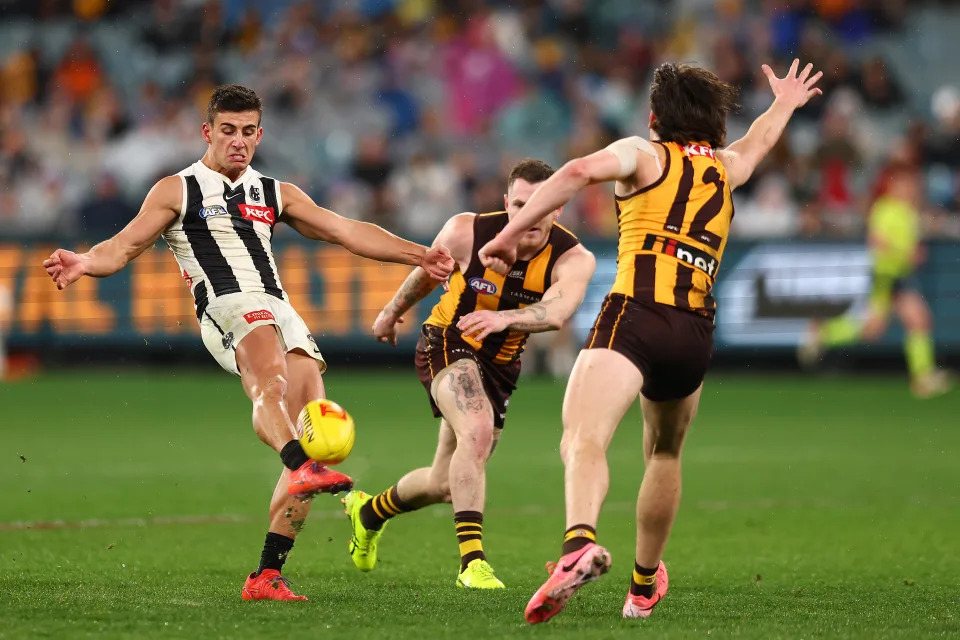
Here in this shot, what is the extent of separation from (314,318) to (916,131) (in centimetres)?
918

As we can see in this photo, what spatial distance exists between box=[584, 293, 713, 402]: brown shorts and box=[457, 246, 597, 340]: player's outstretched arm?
0.68m

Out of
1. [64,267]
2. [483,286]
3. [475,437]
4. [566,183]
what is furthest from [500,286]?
[64,267]

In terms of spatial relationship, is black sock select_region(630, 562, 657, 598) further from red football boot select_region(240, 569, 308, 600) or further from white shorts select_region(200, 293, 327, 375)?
white shorts select_region(200, 293, 327, 375)

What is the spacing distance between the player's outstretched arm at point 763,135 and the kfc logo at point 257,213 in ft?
7.01

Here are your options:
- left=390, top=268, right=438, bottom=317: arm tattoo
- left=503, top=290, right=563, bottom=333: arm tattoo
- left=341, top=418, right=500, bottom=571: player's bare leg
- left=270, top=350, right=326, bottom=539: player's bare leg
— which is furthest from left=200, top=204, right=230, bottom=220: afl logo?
left=341, top=418, right=500, bottom=571: player's bare leg

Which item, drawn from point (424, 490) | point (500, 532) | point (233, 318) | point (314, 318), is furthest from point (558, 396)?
point (233, 318)

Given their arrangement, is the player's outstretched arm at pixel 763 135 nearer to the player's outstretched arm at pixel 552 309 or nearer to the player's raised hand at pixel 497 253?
the player's raised hand at pixel 497 253

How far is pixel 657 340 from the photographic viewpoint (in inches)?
221

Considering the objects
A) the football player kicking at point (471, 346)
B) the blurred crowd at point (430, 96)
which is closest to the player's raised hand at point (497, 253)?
the football player kicking at point (471, 346)

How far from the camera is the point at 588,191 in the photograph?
2044 centimetres

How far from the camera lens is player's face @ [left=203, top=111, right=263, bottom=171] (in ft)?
21.8

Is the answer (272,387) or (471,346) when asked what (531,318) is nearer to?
(471,346)

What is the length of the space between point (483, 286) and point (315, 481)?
212 cm

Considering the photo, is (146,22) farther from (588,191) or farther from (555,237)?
(555,237)
